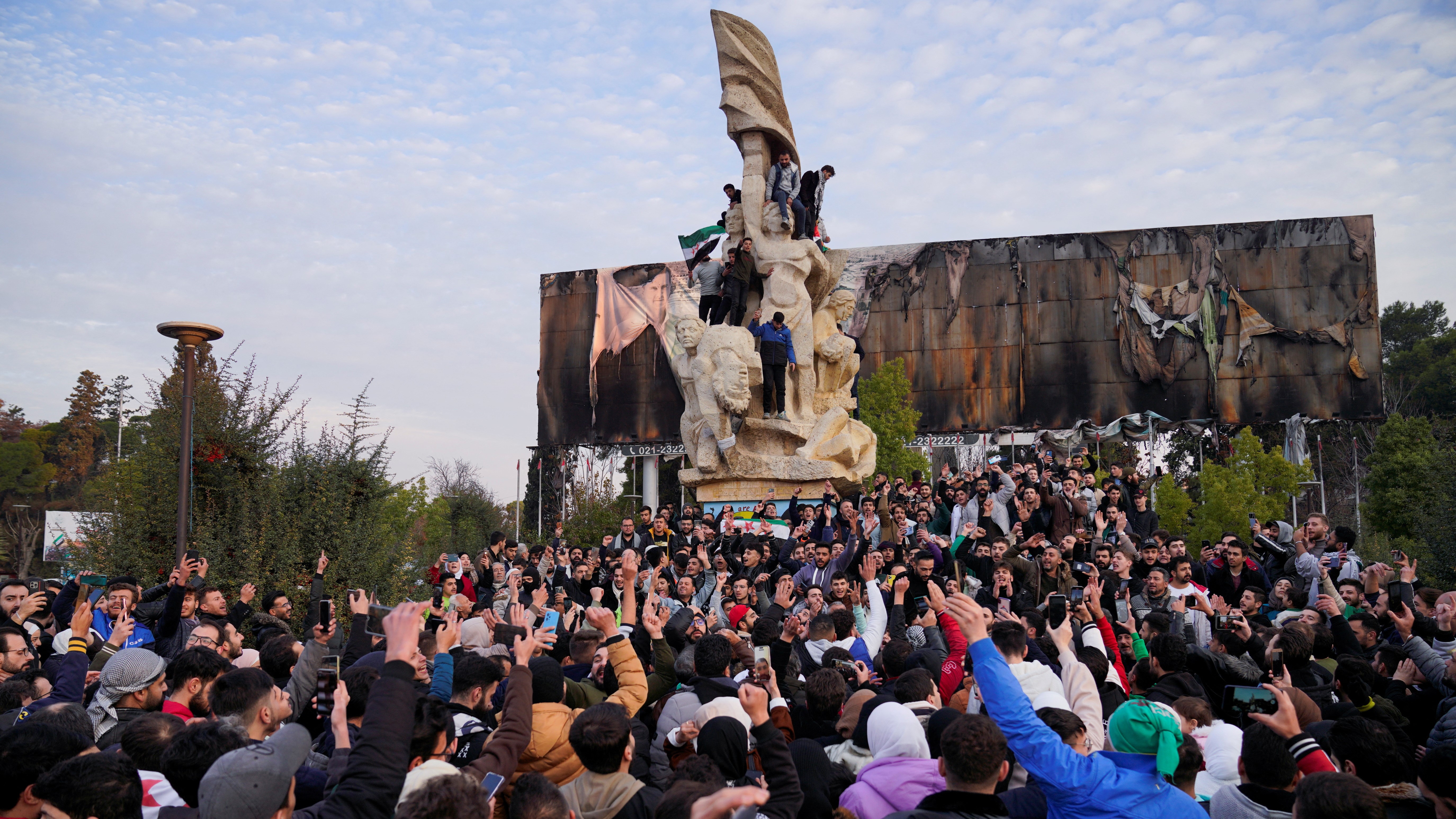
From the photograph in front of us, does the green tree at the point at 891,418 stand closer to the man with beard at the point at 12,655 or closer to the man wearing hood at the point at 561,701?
the man wearing hood at the point at 561,701

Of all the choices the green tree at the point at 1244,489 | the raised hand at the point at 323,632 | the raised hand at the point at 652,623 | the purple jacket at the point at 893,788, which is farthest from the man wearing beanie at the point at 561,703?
the green tree at the point at 1244,489

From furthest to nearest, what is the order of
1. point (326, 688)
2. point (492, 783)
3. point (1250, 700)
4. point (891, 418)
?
1. point (891, 418)
2. point (326, 688)
3. point (1250, 700)
4. point (492, 783)

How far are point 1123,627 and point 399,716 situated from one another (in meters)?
5.33

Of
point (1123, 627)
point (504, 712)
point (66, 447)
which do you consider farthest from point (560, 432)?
point (504, 712)

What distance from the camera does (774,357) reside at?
50.3 ft

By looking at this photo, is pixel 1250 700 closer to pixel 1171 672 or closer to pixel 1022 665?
pixel 1022 665

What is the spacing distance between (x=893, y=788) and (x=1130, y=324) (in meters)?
34.0

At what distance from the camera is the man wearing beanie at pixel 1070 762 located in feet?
10.9

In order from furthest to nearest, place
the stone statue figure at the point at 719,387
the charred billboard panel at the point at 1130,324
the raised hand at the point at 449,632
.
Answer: the charred billboard panel at the point at 1130,324 < the stone statue figure at the point at 719,387 < the raised hand at the point at 449,632

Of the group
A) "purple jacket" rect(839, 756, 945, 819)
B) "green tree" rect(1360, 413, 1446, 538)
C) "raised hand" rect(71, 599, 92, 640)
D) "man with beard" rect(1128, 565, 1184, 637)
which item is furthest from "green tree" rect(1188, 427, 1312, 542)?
"raised hand" rect(71, 599, 92, 640)

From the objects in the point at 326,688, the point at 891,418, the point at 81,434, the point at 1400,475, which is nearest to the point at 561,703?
the point at 326,688

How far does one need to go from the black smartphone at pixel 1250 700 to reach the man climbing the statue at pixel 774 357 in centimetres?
1151

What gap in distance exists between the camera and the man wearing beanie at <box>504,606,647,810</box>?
393 cm

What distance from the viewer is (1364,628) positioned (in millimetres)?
6047
